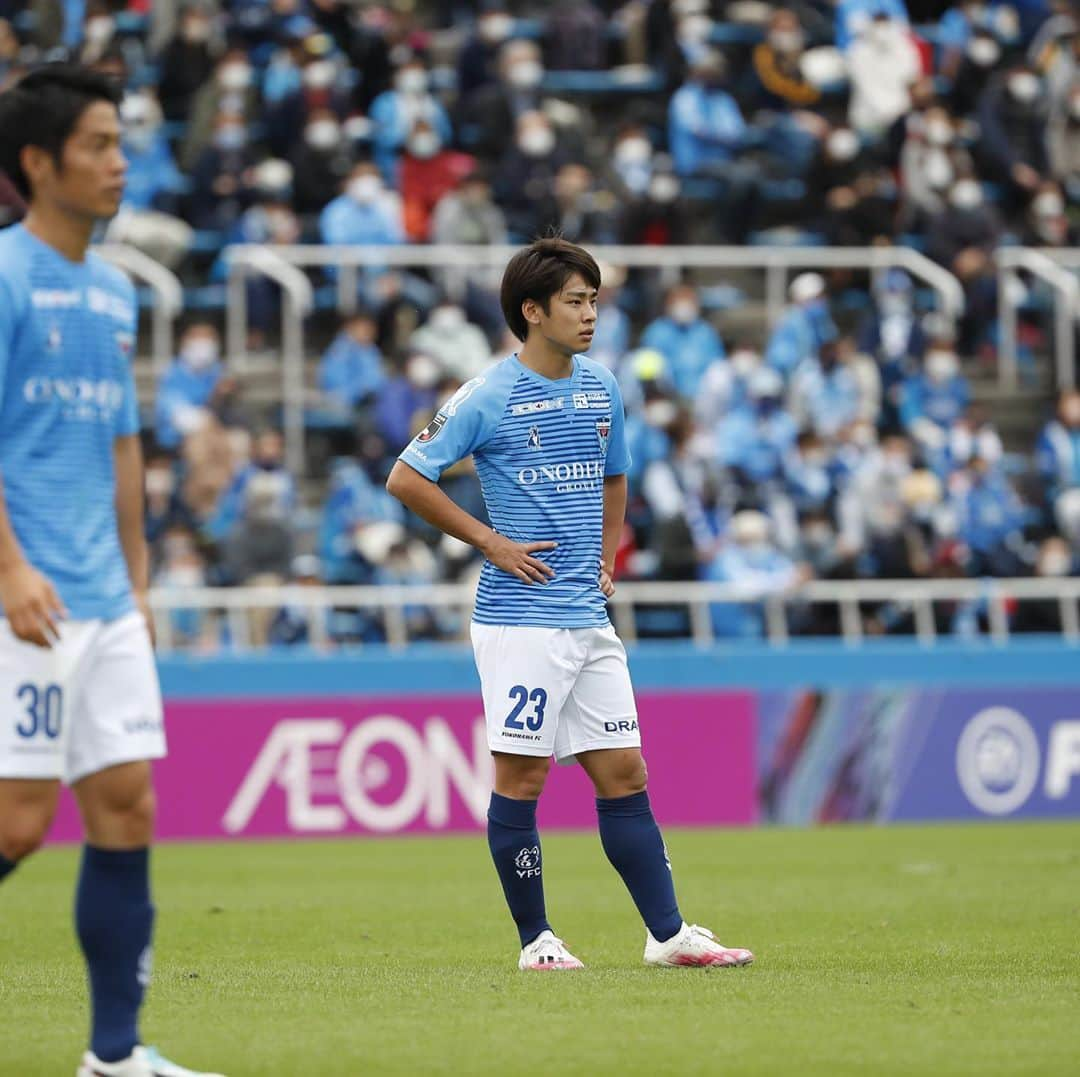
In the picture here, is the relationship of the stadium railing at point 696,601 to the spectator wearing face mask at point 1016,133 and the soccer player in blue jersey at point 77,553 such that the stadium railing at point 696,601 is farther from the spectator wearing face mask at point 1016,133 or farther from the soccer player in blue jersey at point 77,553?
the soccer player in blue jersey at point 77,553

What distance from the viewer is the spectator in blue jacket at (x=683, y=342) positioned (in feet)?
72.4

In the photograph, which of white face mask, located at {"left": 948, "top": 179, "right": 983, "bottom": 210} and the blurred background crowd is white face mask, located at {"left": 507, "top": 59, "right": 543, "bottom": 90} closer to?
the blurred background crowd

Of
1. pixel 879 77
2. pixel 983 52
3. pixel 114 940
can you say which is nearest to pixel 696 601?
pixel 879 77

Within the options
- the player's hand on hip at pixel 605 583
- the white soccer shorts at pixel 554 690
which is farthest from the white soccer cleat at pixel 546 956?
the player's hand on hip at pixel 605 583

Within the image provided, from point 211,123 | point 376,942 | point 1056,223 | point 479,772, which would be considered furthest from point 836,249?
point 376,942

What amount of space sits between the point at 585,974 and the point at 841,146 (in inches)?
690

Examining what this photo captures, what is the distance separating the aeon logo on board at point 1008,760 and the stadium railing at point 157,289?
8.47 metres

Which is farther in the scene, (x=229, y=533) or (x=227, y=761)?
(x=229, y=533)

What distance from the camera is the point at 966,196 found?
80.9 ft

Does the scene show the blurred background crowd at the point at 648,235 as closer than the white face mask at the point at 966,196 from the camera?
Yes

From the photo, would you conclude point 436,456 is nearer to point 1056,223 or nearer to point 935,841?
point 935,841

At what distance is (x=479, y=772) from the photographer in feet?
59.3

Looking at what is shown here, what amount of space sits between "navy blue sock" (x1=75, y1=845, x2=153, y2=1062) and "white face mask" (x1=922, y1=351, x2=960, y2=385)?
694 inches

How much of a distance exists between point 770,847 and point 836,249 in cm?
980
